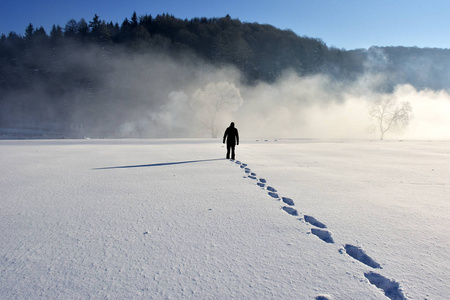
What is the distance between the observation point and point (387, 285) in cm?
200

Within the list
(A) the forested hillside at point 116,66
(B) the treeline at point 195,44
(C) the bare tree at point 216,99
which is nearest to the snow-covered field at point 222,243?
(C) the bare tree at point 216,99

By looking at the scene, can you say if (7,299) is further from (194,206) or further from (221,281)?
(194,206)

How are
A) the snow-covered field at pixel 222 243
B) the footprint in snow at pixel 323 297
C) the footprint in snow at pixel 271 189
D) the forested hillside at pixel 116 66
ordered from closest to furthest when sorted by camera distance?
the footprint in snow at pixel 323 297 → the snow-covered field at pixel 222 243 → the footprint in snow at pixel 271 189 → the forested hillside at pixel 116 66

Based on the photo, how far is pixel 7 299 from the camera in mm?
1765

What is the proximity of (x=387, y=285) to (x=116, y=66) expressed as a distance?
88889 millimetres

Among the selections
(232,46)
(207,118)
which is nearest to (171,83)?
(232,46)

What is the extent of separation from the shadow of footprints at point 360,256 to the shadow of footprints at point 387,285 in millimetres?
193

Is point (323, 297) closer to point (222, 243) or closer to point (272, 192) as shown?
point (222, 243)

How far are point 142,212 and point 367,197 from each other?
13.1 ft

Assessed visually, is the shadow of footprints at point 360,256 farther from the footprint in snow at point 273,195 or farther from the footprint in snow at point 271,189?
the footprint in snow at point 271,189

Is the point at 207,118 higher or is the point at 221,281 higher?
the point at 207,118

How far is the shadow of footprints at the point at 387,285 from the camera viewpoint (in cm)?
188

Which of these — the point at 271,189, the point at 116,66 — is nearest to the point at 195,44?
the point at 116,66

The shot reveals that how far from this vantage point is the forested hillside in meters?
70.9
